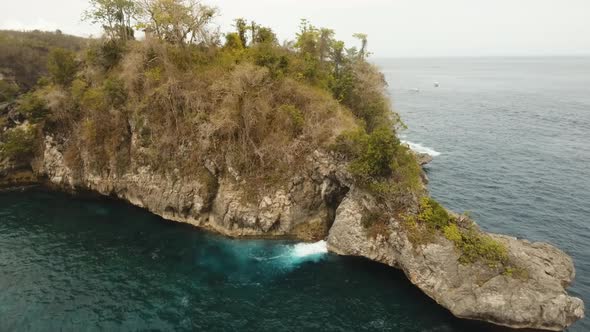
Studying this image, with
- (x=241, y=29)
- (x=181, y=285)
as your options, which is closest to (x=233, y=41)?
(x=241, y=29)

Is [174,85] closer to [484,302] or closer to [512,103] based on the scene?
[484,302]

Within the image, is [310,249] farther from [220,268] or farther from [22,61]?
[22,61]

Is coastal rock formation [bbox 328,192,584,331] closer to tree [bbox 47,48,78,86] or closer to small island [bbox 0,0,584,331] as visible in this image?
small island [bbox 0,0,584,331]

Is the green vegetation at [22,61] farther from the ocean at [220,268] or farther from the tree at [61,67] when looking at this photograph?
the ocean at [220,268]

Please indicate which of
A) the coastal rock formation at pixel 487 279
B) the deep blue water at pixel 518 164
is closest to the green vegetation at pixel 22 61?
the coastal rock formation at pixel 487 279

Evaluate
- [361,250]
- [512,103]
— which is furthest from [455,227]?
[512,103]

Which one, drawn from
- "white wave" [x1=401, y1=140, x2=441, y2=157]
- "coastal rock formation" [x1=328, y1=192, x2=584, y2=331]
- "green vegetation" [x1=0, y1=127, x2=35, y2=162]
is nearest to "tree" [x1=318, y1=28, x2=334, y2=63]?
"coastal rock formation" [x1=328, y1=192, x2=584, y2=331]
